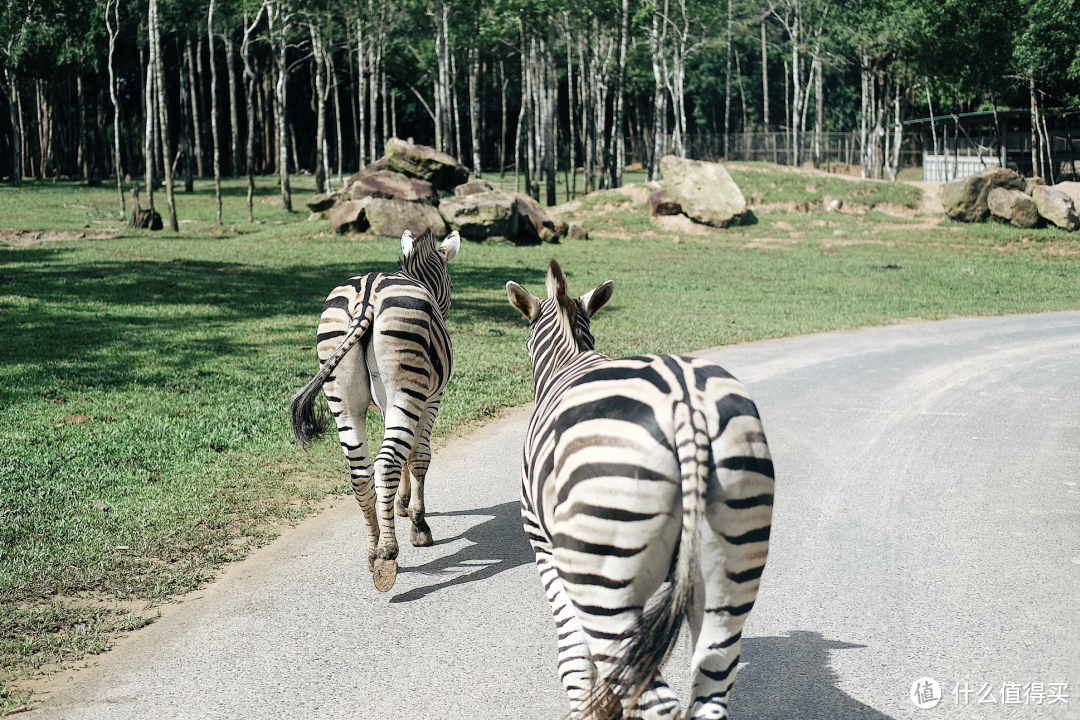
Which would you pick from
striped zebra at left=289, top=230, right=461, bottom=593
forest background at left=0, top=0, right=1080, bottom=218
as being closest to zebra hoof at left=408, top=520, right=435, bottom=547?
striped zebra at left=289, top=230, right=461, bottom=593

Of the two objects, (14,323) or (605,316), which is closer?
(14,323)

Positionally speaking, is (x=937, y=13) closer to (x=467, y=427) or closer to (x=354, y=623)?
(x=467, y=427)

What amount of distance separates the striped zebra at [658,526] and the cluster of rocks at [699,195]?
88.5 feet

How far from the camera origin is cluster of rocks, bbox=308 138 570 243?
25125mm

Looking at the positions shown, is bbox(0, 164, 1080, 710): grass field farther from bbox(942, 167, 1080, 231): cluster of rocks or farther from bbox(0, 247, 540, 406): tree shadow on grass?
bbox(942, 167, 1080, 231): cluster of rocks

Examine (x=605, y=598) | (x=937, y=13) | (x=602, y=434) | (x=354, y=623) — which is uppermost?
(x=937, y=13)

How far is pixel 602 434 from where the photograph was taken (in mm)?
2822

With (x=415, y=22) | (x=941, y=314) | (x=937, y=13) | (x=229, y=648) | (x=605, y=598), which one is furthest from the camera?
(x=415, y=22)

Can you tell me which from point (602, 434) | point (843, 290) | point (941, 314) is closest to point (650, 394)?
point (602, 434)

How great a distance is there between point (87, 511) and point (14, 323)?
8.41 metres

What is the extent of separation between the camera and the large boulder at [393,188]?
85.3 ft

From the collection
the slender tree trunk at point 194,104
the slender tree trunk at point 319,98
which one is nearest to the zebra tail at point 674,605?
the slender tree trunk at point 319,98

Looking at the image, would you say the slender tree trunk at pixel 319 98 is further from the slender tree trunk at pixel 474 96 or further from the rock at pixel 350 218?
the rock at pixel 350 218

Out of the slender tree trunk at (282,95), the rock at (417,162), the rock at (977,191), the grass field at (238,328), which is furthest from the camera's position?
the slender tree trunk at (282,95)
